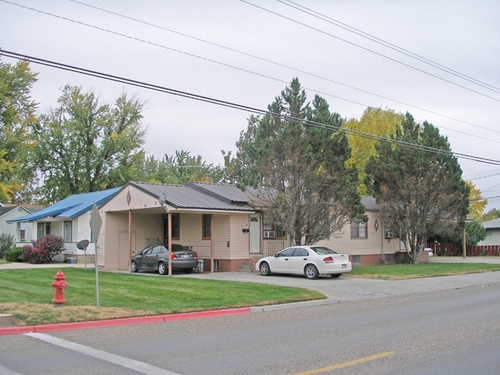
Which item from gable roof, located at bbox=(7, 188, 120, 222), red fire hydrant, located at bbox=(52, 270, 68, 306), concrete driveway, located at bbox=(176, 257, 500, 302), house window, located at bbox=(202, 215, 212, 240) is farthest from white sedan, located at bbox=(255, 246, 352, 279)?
gable roof, located at bbox=(7, 188, 120, 222)

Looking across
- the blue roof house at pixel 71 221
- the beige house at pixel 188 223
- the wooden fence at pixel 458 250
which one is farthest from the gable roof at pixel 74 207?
the wooden fence at pixel 458 250

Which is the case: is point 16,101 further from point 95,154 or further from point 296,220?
point 296,220

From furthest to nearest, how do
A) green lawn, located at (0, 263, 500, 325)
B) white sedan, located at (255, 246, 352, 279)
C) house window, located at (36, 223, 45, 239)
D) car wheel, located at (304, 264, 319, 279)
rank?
house window, located at (36, 223, 45, 239)
car wheel, located at (304, 264, 319, 279)
white sedan, located at (255, 246, 352, 279)
green lawn, located at (0, 263, 500, 325)

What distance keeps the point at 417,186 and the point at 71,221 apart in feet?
71.3

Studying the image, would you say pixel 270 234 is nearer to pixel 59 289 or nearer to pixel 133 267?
pixel 133 267

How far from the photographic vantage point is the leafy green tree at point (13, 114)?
36.0 meters

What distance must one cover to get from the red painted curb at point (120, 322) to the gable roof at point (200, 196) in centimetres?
1046

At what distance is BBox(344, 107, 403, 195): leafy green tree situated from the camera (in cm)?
5216

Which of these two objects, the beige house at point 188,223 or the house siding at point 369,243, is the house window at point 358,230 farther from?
the beige house at point 188,223

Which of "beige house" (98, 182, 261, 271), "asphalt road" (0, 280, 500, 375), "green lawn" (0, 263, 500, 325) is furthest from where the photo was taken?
"beige house" (98, 182, 261, 271)

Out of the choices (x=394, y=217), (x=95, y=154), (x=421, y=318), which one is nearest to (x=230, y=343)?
(x=421, y=318)

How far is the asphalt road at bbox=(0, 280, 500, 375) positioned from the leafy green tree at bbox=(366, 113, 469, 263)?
18.0m

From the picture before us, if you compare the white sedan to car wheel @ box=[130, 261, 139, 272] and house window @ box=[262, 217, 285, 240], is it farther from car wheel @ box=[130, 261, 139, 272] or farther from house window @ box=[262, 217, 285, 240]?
car wheel @ box=[130, 261, 139, 272]

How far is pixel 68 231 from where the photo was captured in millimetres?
35938
